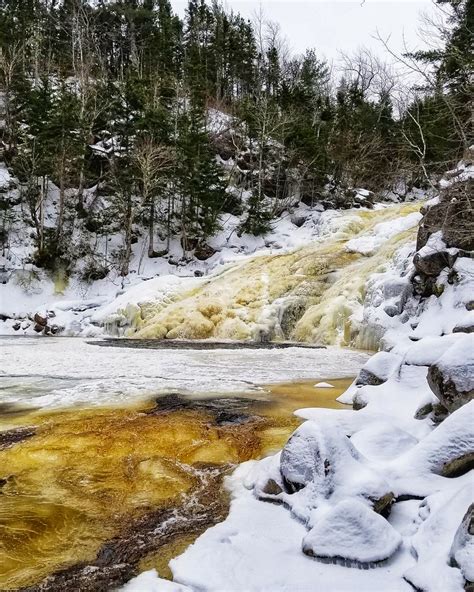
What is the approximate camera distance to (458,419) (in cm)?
321

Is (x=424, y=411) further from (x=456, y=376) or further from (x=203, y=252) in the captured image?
(x=203, y=252)

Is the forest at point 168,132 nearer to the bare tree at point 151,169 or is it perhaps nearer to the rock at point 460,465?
the bare tree at point 151,169

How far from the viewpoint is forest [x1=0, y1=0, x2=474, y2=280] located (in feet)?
73.4

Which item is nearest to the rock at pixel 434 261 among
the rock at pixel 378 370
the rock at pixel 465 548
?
the rock at pixel 378 370

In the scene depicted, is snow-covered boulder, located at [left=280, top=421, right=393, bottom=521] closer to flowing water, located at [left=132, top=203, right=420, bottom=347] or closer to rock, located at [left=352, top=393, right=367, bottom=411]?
rock, located at [left=352, top=393, right=367, bottom=411]

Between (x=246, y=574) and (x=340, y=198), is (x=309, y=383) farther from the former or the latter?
(x=340, y=198)

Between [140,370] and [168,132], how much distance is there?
1881cm

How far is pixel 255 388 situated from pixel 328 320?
638cm

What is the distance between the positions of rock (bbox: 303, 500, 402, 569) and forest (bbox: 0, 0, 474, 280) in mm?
14102

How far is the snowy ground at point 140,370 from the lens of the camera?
6500 millimetres

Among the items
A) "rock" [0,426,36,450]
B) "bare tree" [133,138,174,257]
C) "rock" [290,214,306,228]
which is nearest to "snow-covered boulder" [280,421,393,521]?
"rock" [0,426,36,450]

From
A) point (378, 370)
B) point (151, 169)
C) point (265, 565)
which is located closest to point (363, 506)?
point (265, 565)

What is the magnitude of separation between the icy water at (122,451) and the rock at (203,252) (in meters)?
14.7

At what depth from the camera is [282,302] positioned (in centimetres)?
1426
